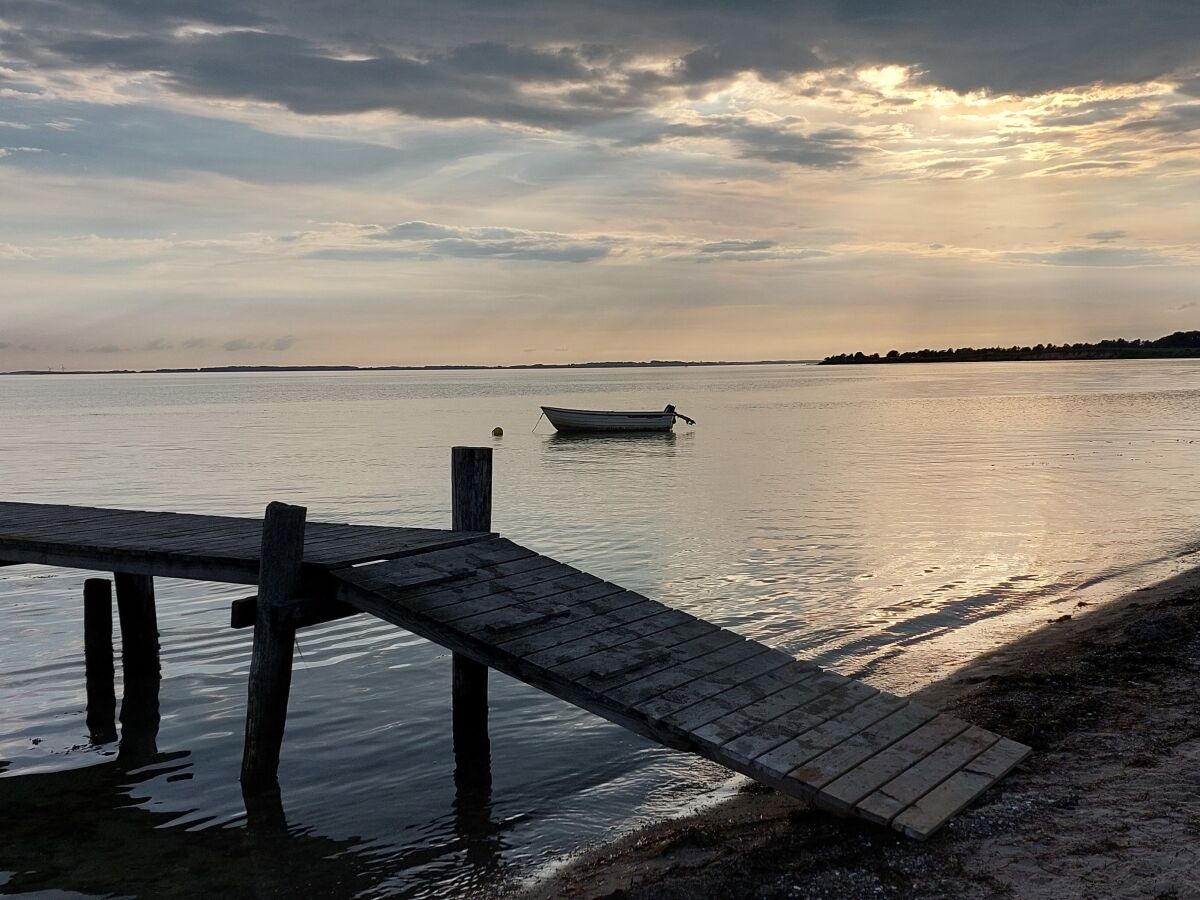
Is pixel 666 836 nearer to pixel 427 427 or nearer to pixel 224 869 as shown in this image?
pixel 224 869

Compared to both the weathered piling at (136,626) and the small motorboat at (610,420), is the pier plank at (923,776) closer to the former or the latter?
the weathered piling at (136,626)

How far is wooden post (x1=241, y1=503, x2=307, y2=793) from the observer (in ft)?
27.3

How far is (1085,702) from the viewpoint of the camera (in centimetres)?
856

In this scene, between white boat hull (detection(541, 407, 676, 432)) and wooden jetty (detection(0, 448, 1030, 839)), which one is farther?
white boat hull (detection(541, 407, 676, 432))

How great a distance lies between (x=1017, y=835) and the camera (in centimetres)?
596

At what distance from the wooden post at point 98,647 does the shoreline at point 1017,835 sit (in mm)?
6591

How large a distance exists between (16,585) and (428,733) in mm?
10133

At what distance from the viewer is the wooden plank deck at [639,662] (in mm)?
6438

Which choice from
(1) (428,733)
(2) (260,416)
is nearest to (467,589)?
(1) (428,733)

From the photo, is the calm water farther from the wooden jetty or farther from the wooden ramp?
the wooden ramp

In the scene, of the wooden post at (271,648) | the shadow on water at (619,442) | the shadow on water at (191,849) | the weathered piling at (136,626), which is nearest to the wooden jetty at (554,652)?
the wooden post at (271,648)

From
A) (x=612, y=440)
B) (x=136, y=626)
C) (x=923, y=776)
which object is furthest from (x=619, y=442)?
(x=923, y=776)

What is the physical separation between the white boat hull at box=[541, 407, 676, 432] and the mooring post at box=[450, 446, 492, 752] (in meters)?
42.1

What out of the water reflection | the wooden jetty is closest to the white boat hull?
the water reflection
